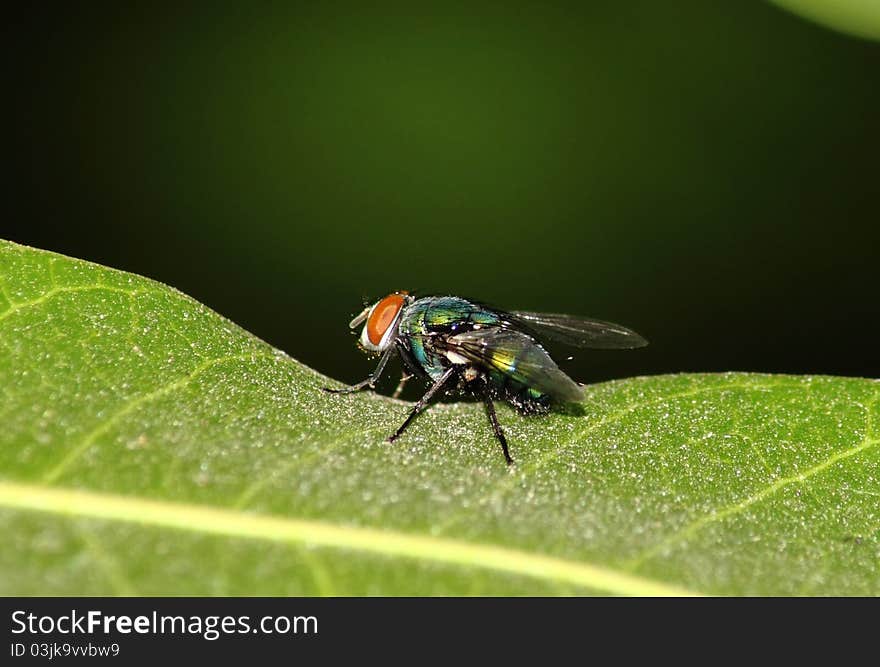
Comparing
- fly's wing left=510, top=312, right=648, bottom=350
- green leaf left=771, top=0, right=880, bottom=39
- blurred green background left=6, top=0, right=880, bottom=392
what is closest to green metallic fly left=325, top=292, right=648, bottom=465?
fly's wing left=510, top=312, right=648, bottom=350

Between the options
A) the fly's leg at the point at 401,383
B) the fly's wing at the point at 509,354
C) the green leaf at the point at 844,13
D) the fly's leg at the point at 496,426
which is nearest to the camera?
the fly's leg at the point at 496,426

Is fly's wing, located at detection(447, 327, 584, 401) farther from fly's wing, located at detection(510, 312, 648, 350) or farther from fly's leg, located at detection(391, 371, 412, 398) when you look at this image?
fly's leg, located at detection(391, 371, 412, 398)

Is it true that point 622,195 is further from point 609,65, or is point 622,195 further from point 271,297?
point 271,297

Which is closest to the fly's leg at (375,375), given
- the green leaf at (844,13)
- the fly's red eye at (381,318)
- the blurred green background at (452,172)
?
the fly's red eye at (381,318)

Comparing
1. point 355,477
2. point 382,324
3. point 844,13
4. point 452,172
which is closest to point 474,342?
point 382,324

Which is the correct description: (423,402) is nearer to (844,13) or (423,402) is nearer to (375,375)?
(375,375)

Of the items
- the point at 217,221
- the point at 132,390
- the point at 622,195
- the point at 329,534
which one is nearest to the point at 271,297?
the point at 217,221

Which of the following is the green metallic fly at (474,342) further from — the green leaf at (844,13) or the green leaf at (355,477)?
the green leaf at (844,13)
